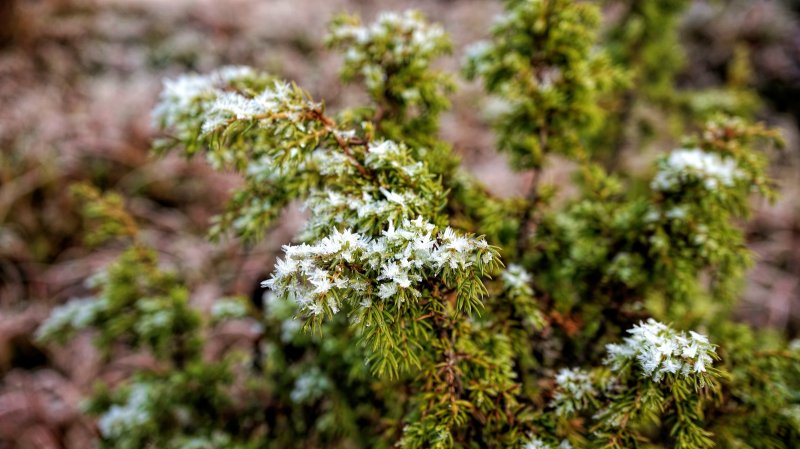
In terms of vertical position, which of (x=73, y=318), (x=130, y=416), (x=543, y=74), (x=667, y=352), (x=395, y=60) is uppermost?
(x=543, y=74)

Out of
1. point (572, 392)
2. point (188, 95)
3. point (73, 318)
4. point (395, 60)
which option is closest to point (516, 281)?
point (572, 392)

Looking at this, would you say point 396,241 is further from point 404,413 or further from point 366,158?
point 404,413

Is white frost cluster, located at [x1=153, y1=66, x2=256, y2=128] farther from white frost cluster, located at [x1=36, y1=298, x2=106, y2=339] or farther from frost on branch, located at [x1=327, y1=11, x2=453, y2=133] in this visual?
white frost cluster, located at [x1=36, y1=298, x2=106, y2=339]

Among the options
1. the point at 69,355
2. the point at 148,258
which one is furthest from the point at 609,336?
the point at 69,355

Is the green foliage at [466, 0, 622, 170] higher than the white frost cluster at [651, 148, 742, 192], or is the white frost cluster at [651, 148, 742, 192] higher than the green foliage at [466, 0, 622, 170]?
the green foliage at [466, 0, 622, 170]

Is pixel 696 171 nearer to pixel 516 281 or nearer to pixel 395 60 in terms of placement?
pixel 516 281

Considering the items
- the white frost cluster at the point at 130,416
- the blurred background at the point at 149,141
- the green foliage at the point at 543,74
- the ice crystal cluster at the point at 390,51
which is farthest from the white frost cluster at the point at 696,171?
the white frost cluster at the point at 130,416

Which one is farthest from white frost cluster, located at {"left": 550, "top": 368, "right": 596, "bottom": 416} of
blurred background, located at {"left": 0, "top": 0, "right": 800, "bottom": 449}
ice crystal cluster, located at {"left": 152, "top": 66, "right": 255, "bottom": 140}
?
blurred background, located at {"left": 0, "top": 0, "right": 800, "bottom": 449}
